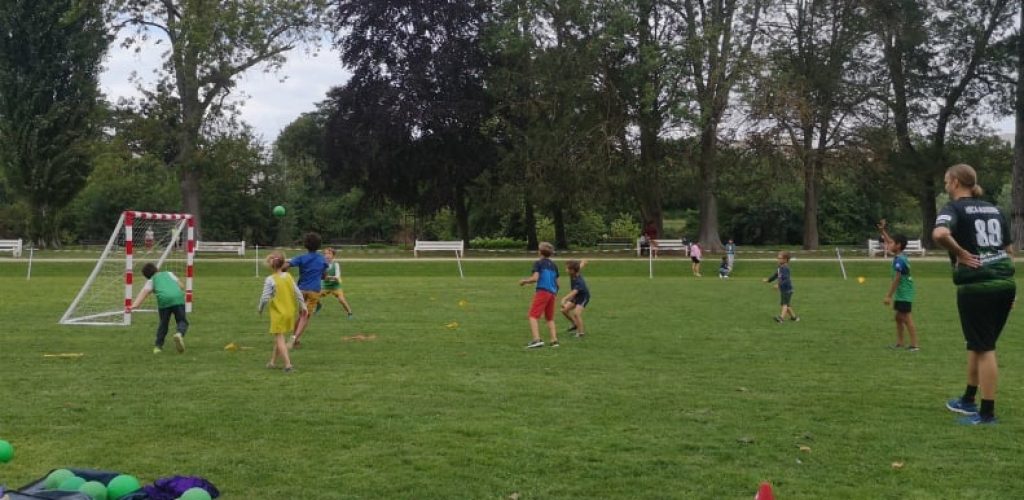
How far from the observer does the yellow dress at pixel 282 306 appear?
30.3 ft

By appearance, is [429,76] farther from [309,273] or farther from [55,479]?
[55,479]

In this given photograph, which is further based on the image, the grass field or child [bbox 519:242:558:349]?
child [bbox 519:242:558:349]

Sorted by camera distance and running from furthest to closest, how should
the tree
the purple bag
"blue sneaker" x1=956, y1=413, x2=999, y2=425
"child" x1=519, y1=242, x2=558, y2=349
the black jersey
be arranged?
the tree
"child" x1=519, y1=242, x2=558, y2=349
"blue sneaker" x1=956, y1=413, x2=999, y2=425
the black jersey
the purple bag

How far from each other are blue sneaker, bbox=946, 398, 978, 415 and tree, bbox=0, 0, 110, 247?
44240mm

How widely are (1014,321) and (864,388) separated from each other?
27.7ft

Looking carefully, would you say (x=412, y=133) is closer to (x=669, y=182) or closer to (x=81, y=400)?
(x=669, y=182)

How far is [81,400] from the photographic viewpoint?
7.70 metres

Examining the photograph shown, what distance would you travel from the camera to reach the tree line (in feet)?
124

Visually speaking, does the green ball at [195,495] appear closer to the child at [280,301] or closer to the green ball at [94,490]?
the green ball at [94,490]

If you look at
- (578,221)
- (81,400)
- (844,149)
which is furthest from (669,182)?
(81,400)

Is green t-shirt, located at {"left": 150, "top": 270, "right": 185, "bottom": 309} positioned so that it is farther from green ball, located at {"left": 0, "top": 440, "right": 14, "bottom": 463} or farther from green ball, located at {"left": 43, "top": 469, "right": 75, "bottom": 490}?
green ball, located at {"left": 43, "top": 469, "right": 75, "bottom": 490}

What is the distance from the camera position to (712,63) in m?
37.0

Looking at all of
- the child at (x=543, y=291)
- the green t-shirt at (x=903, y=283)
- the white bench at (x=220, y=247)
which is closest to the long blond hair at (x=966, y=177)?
the green t-shirt at (x=903, y=283)

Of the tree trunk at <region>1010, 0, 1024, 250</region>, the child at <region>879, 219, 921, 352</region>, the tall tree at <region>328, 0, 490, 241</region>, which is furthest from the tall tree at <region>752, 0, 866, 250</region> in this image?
the child at <region>879, 219, 921, 352</region>
